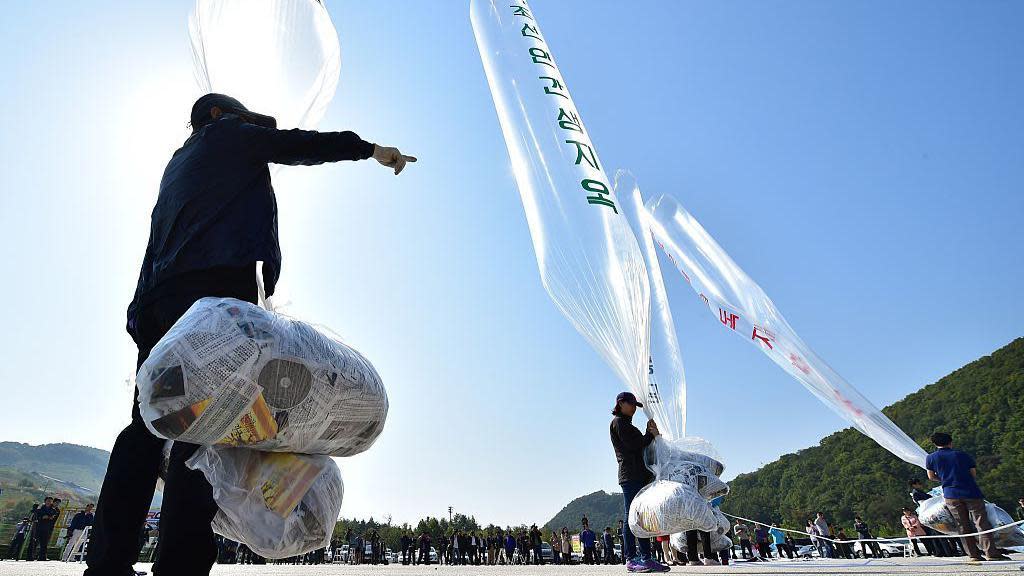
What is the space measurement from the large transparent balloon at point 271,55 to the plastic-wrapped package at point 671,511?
11.9ft

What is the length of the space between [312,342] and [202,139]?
0.94 metres

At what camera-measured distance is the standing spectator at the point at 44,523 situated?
1353 centimetres

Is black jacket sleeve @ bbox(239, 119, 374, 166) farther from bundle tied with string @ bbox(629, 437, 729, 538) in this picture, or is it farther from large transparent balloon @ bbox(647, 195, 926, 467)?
large transparent balloon @ bbox(647, 195, 926, 467)

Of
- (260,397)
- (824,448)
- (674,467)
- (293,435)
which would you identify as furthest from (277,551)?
(824,448)

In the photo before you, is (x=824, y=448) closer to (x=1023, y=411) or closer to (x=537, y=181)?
(x=1023, y=411)

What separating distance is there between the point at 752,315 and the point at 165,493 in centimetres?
722

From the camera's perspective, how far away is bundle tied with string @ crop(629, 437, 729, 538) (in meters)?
4.36

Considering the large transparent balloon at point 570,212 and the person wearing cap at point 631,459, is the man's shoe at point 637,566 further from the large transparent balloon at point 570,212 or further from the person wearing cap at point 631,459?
the large transparent balloon at point 570,212

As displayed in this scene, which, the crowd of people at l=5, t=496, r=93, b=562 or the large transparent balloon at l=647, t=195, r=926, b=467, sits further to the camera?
the crowd of people at l=5, t=496, r=93, b=562


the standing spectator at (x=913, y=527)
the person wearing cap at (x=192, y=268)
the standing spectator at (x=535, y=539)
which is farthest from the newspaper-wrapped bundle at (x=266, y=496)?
the standing spectator at (x=535, y=539)

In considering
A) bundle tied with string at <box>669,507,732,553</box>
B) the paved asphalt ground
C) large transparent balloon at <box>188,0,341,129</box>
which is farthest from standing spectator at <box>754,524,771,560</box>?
large transparent balloon at <box>188,0,341,129</box>

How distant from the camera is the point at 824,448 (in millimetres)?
81000

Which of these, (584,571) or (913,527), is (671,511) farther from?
(913,527)

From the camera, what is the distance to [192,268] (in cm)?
171
